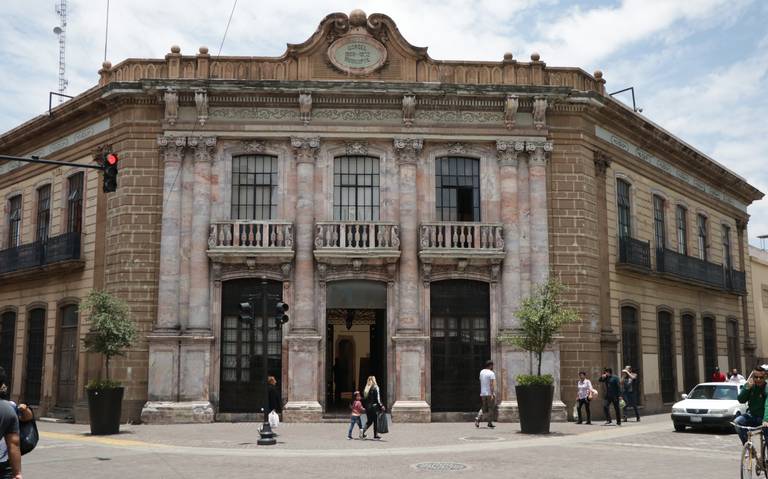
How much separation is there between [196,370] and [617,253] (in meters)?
14.0

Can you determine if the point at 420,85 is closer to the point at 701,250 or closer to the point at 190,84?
the point at 190,84

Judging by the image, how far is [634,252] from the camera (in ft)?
87.5

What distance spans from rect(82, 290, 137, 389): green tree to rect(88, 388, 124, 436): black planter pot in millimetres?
403

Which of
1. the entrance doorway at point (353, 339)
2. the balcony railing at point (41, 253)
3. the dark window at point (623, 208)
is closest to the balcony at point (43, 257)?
the balcony railing at point (41, 253)

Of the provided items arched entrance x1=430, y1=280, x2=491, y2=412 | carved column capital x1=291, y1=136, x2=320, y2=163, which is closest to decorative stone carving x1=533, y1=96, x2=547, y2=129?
arched entrance x1=430, y1=280, x2=491, y2=412

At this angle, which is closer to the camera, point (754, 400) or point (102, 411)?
point (754, 400)

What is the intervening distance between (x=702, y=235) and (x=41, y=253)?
26.0 meters

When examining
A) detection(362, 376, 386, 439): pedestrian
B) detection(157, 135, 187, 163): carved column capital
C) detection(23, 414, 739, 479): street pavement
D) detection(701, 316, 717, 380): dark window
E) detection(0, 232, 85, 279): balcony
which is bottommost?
detection(23, 414, 739, 479): street pavement

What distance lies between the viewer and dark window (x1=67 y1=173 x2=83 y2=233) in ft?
85.9

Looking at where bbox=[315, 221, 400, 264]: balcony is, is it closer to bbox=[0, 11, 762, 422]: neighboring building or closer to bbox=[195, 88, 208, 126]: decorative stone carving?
bbox=[0, 11, 762, 422]: neighboring building

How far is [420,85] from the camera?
2373 cm

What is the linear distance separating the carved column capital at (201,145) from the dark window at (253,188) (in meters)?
0.87

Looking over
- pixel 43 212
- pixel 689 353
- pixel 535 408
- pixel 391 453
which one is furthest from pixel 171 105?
pixel 689 353

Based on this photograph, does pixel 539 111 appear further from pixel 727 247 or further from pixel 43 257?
pixel 43 257
